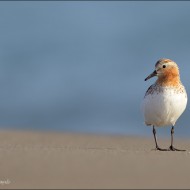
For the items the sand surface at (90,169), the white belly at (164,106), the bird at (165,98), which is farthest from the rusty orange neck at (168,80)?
the sand surface at (90,169)

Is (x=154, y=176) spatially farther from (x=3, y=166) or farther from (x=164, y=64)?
(x=164, y=64)

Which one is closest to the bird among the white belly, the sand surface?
the white belly

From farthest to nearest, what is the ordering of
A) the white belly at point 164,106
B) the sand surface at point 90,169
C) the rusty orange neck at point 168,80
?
the rusty orange neck at point 168,80, the white belly at point 164,106, the sand surface at point 90,169

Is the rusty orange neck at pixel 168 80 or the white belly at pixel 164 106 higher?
the rusty orange neck at pixel 168 80

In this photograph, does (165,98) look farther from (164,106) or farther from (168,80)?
(168,80)

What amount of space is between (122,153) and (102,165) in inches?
51.3

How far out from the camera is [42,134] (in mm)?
18625

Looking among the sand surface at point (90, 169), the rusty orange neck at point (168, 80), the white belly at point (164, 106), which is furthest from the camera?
the rusty orange neck at point (168, 80)

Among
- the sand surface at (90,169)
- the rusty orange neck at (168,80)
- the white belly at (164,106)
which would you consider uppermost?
the rusty orange neck at (168,80)

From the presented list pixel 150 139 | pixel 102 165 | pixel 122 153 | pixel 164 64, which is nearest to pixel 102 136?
pixel 150 139

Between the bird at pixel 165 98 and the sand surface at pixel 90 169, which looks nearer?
the sand surface at pixel 90 169

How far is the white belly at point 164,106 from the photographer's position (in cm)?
1238

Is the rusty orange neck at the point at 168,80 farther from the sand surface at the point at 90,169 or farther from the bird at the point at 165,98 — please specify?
the sand surface at the point at 90,169

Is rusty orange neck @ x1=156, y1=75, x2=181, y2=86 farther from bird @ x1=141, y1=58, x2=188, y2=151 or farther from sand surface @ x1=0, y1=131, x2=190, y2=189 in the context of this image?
sand surface @ x1=0, y1=131, x2=190, y2=189
